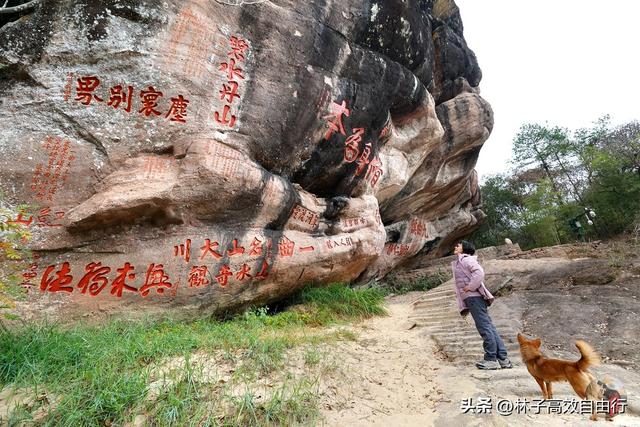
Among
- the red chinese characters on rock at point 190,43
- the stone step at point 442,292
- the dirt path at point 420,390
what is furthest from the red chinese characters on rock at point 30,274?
the stone step at point 442,292

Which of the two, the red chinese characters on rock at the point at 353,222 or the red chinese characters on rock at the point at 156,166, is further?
the red chinese characters on rock at the point at 353,222

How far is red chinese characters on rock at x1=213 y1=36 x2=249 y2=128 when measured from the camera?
538 centimetres

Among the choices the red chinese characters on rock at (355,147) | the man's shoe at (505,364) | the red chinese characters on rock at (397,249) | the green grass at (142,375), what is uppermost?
the red chinese characters on rock at (355,147)

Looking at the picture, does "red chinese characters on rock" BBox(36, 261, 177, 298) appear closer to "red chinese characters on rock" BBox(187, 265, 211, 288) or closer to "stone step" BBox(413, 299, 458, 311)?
"red chinese characters on rock" BBox(187, 265, 211, 288)

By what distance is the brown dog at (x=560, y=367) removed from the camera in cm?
233

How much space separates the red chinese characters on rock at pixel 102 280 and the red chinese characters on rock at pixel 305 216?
2.34 meters

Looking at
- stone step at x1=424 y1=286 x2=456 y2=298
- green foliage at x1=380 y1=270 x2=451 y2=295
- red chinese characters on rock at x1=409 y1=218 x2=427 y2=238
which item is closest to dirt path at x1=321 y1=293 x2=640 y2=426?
stone step at x1=424 y1=286 x2=456 y2=298

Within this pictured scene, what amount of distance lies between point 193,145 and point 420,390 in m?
4.11

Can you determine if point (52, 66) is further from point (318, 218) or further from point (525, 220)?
point (525, 220)

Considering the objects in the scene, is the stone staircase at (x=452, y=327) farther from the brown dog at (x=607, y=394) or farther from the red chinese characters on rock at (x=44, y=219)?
the red chinese characters on rock at (x=44, y=219)

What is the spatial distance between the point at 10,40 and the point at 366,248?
244 inches

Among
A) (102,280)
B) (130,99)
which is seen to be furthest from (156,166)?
(102,280)

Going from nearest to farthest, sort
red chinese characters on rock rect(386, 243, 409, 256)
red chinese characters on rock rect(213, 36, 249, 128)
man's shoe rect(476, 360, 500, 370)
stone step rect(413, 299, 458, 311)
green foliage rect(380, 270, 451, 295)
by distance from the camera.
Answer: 1. man's shoe rect(476, 360, 500, 370)
2. red chinese characters on rock rect(213, 36, 249, 128)
3. stone step rect(413, 299, 458, 311)
4. green foliage rect(380, 270, 451, 295)
5. red chinese characters on rock rect(386, 243, 409, 256)

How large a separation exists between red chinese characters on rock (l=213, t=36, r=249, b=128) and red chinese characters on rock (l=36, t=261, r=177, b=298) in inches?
92.3
